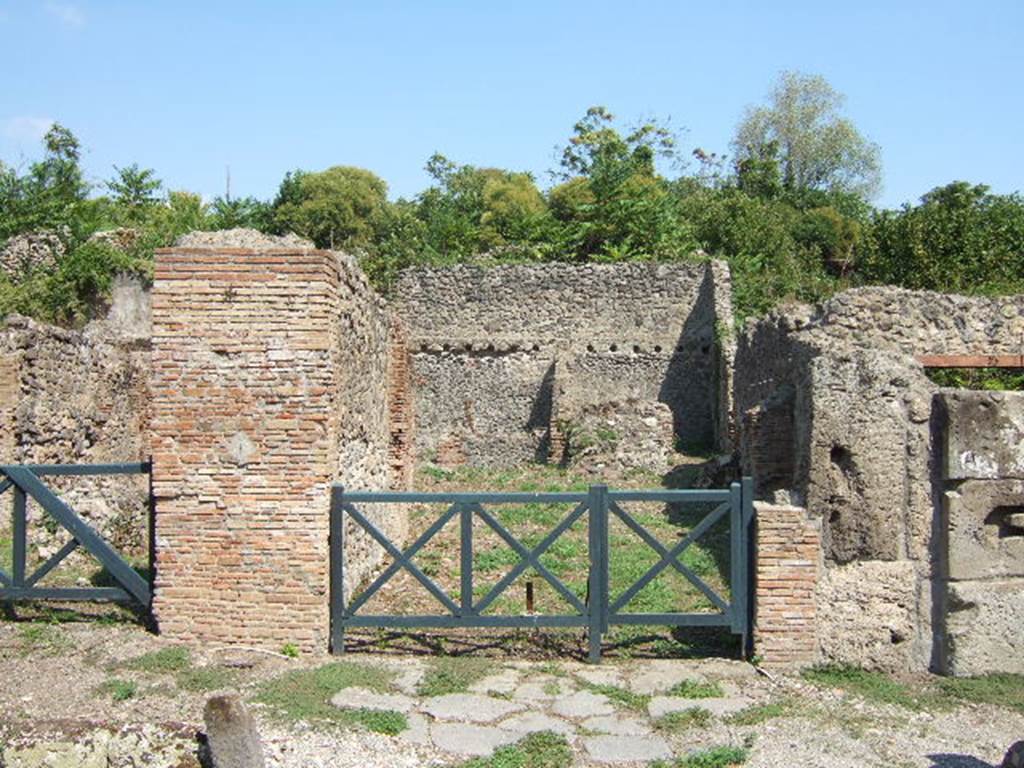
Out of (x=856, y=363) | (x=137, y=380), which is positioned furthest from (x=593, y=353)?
(x=856, y=363)

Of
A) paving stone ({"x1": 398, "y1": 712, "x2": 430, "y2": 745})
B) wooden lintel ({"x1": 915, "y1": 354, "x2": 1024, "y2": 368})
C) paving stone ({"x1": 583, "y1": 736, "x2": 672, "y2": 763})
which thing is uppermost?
wooden lintel ({"x1": 915, "y1": 354, "x2": 1024, "y2": 368})

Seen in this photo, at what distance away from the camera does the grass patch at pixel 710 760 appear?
4750mm

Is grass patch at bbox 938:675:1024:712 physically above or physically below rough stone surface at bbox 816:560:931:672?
below

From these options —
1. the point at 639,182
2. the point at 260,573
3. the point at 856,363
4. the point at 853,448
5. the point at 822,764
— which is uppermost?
the point at 639,182

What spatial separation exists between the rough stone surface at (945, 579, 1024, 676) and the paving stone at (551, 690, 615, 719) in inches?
89.9

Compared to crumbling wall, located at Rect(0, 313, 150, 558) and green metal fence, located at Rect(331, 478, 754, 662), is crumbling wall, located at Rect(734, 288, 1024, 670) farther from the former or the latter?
crumbling wall, located at Rect(0, 313, 150, 558)

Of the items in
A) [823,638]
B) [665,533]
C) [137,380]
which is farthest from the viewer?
[137,380]

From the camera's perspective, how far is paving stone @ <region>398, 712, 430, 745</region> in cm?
502

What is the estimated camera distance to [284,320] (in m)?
6.25

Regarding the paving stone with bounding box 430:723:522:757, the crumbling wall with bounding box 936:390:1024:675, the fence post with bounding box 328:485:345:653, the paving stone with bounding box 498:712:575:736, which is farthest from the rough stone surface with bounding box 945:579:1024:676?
the fence post with bounding box 328:485:345:653

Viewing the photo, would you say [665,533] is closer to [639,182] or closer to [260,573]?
[260,573]

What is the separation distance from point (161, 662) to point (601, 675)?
2.75 metres

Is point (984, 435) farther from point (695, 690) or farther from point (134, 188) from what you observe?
point (134, 188)

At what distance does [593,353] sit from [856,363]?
14868mm
